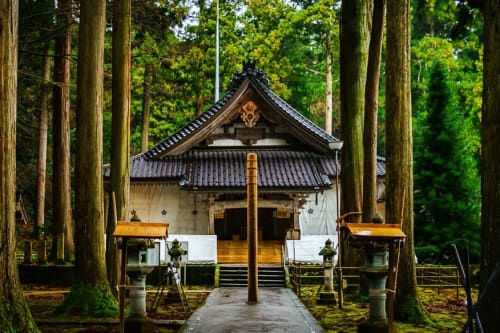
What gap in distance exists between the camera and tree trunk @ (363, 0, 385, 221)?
13312mm

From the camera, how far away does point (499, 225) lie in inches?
221

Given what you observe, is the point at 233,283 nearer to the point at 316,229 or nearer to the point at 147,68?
the point at 316,229

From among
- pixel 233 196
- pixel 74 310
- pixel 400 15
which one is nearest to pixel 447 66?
pixel 233 196

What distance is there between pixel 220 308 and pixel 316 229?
12731 millimetres

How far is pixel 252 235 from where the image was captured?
14109 millimetres

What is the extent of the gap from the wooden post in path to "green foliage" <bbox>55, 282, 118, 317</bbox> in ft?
12.4

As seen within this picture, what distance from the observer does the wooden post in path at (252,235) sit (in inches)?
539

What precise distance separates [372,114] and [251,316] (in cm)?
549

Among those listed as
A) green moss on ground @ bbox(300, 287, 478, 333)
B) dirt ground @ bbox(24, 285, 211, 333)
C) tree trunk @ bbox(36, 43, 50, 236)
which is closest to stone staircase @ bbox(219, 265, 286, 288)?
green moss on ground @ bbox(300, 287, 478, 333)

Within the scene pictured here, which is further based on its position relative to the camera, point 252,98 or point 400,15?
point 252,98

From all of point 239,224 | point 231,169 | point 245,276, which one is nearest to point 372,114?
point 245,276

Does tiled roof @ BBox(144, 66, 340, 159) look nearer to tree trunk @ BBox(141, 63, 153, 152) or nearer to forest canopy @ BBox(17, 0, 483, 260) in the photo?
forest canopy @ BBox(17, 0, 483, 260)

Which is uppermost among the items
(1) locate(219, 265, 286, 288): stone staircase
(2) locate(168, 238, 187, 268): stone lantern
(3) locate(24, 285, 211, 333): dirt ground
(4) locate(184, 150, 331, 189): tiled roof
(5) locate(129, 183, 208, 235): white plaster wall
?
(4) locate(184, 150, 331, 189): tiled roof

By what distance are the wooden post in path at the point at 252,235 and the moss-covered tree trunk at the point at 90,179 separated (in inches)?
149
